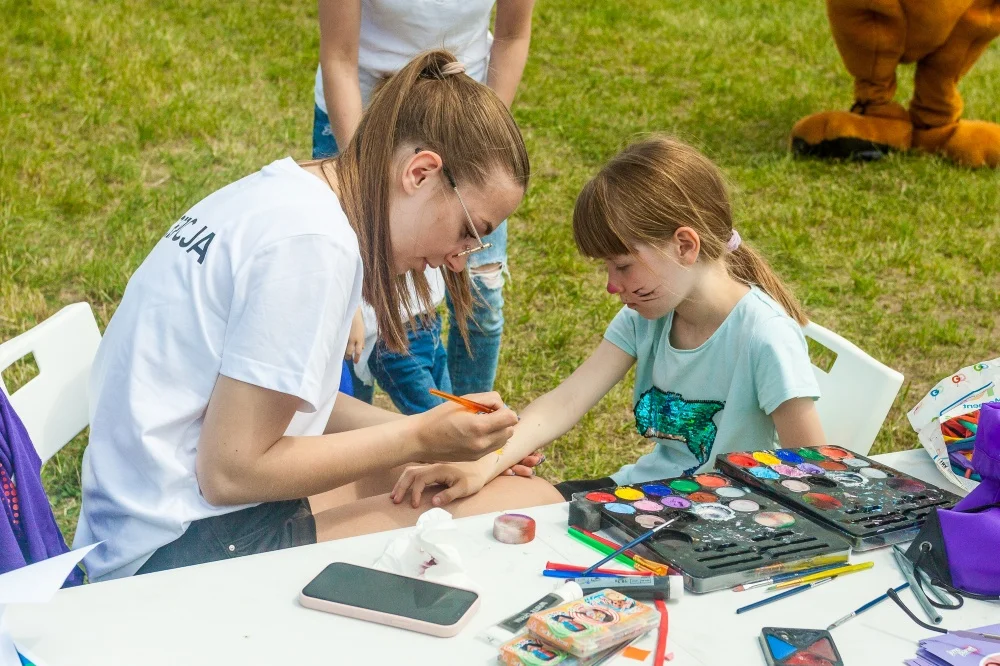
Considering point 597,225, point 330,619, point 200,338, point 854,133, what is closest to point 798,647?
point 330,619

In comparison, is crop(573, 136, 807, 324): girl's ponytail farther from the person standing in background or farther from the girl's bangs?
the person standing in background

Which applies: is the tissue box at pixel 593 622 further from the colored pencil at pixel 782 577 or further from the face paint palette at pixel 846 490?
the face paint palette at pixel 846 490

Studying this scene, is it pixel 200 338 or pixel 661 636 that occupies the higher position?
pixel 200 338

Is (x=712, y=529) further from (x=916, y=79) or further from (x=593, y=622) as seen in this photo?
(x=916, y=79)

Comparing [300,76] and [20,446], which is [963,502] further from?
[300,76]

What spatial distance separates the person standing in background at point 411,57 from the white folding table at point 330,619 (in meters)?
0.96

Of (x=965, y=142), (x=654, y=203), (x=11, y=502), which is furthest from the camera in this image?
(x=965, y=142)

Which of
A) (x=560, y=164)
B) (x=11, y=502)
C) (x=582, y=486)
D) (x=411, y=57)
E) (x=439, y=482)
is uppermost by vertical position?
(x=411, y=57)

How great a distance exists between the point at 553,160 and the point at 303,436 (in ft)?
11.4

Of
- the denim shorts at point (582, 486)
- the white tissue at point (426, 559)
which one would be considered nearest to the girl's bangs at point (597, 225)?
the denim shorts at point (582, 486)

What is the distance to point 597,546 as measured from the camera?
129cm

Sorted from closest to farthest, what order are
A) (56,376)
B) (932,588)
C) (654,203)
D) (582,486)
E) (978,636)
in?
(978,636) → (932,588) → (56,376) → (654,203) → (582,486)

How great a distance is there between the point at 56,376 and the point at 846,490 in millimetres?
1172

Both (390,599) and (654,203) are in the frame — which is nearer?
(390,599)
